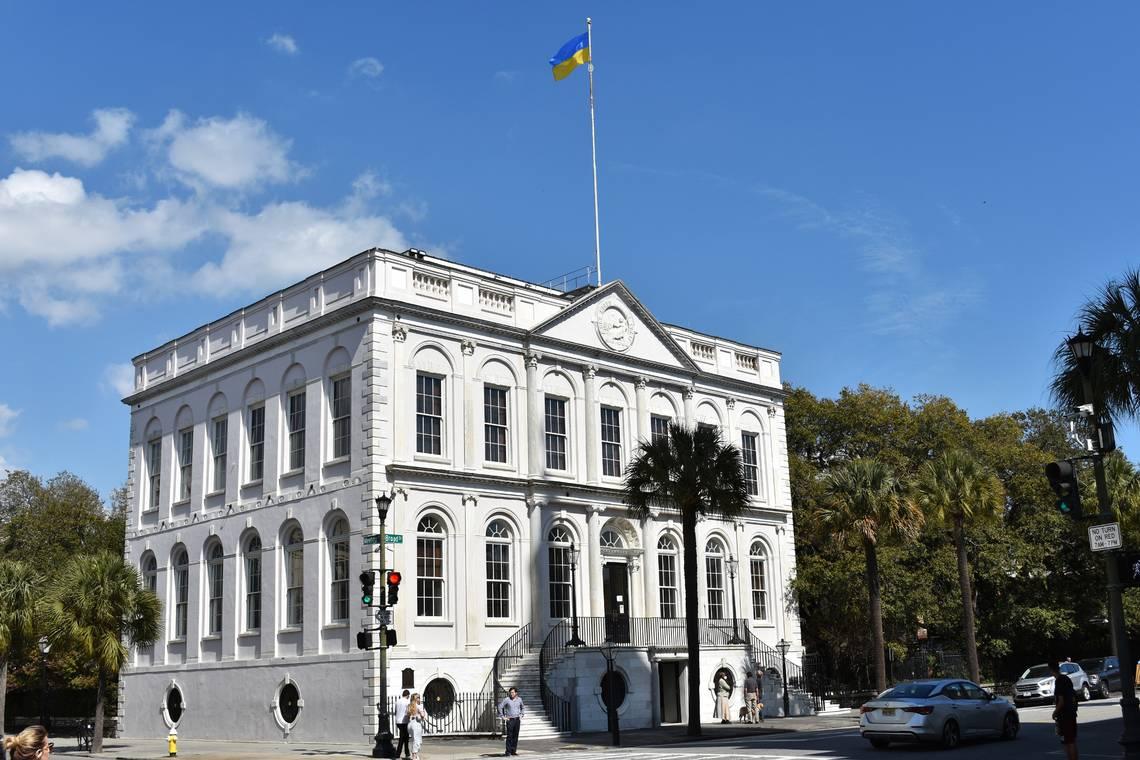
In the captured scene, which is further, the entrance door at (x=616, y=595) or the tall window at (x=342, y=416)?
the entrance door at (x=616, y=595)

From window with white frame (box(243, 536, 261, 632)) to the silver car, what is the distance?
20701 mm

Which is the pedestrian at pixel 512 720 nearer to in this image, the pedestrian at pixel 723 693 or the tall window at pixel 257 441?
the pedestrian at pixel 723 693

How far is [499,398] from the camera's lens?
124 ft

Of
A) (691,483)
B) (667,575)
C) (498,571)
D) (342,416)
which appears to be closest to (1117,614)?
(691,483)

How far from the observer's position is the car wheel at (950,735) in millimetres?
23438

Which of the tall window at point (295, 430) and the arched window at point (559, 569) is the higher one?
the tall window at point (295, 430)

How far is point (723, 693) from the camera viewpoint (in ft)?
128

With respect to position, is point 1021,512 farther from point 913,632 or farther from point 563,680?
point 563,680

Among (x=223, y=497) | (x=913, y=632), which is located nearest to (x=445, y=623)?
(x=223, y=497)

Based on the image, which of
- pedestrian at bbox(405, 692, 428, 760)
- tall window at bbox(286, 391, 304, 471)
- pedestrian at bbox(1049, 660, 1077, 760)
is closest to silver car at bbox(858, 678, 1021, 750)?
pedestrian at bbox(1049, 660, 1077, 760)

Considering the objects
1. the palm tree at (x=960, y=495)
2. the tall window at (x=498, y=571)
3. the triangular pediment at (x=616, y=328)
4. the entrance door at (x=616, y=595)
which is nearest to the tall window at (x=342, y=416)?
the tall window at (x=498, y=571)

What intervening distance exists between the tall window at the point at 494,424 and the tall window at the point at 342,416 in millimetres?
4337

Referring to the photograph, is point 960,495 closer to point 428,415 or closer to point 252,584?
point 428,415

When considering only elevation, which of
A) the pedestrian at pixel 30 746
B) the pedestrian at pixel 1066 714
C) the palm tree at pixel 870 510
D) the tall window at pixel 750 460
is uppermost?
the tall window at pixel 750 460
